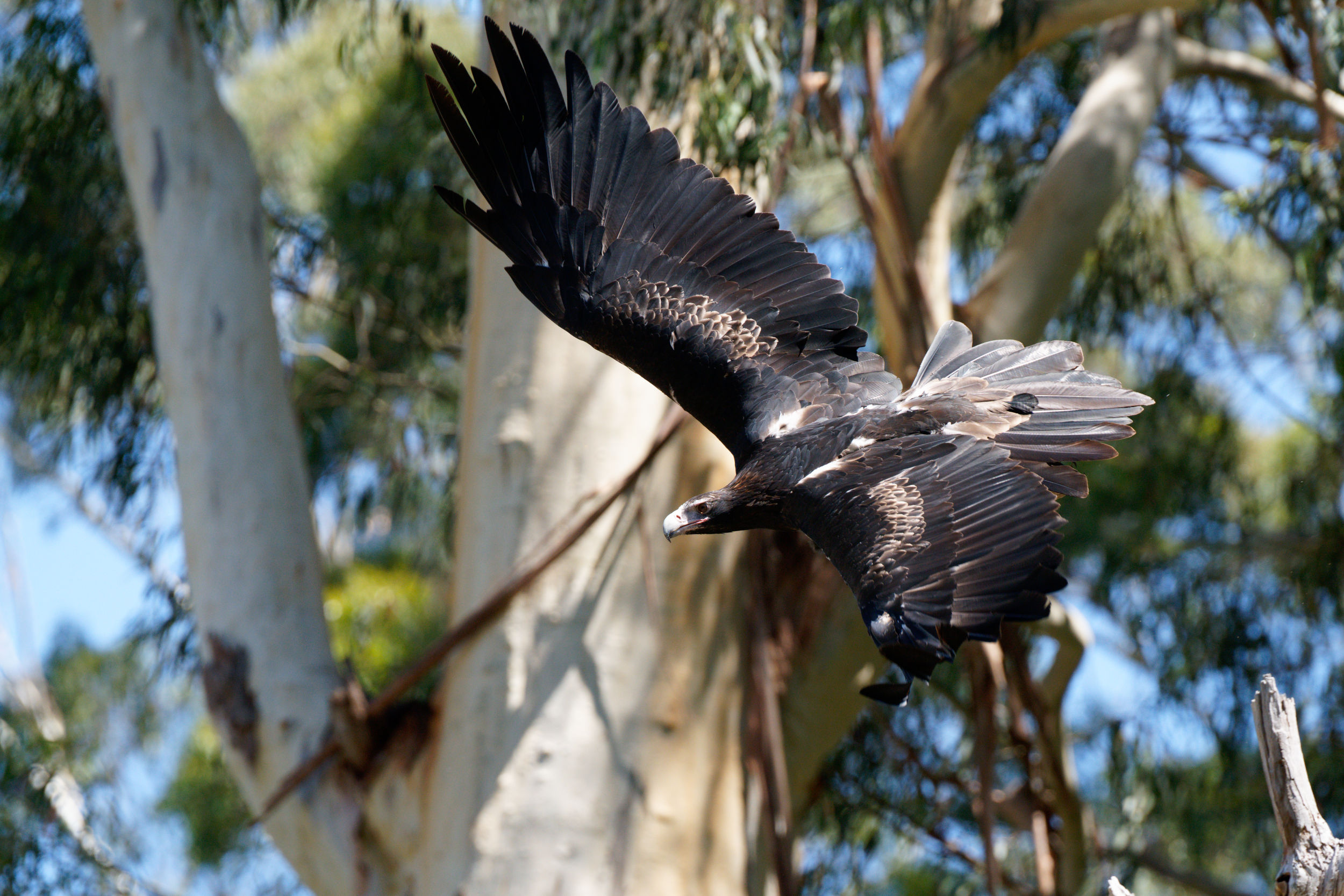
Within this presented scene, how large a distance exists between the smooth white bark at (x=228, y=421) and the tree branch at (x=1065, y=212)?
196 cm

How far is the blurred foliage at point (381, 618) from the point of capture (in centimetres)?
586

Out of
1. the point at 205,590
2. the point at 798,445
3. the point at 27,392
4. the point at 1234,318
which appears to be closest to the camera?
the point at 798,445

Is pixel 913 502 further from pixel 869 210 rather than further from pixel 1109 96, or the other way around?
pixel 1109 96

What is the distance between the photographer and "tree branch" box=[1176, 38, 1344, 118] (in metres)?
4.34

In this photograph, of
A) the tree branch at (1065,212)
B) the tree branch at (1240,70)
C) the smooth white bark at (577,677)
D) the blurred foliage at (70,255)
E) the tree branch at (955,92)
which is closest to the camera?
the smooth white bark at (577,677)

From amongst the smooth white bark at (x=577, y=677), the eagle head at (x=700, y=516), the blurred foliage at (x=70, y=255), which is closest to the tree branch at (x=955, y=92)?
the smooth white bark at (x=577, y=677)

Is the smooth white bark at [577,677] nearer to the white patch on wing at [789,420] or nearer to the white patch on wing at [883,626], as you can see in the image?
the white patch on wing at [789,420]

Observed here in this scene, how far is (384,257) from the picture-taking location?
559 cm

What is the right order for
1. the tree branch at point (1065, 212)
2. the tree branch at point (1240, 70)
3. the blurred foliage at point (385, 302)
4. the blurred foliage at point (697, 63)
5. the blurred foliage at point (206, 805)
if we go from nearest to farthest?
the blurred foliage at point (697, 63)
the tree branch at point (1065, 212)
the tree branch at point (1240, 70)
the blurred foliage at point (385, 302)
the blurred foliage at point (206, 805)

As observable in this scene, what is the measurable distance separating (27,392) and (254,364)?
2655mm

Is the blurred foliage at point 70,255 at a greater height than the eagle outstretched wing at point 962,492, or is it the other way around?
the blurred foliage at point 70,255

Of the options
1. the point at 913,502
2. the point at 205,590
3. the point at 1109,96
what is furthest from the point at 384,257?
the point at 913,502

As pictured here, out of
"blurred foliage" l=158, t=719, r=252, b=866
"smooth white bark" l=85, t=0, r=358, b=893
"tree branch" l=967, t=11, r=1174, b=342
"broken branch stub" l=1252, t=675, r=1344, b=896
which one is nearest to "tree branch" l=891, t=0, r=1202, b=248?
"tree branch" l=967, t=11, r=1174, b=342

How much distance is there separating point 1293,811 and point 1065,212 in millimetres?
2234
